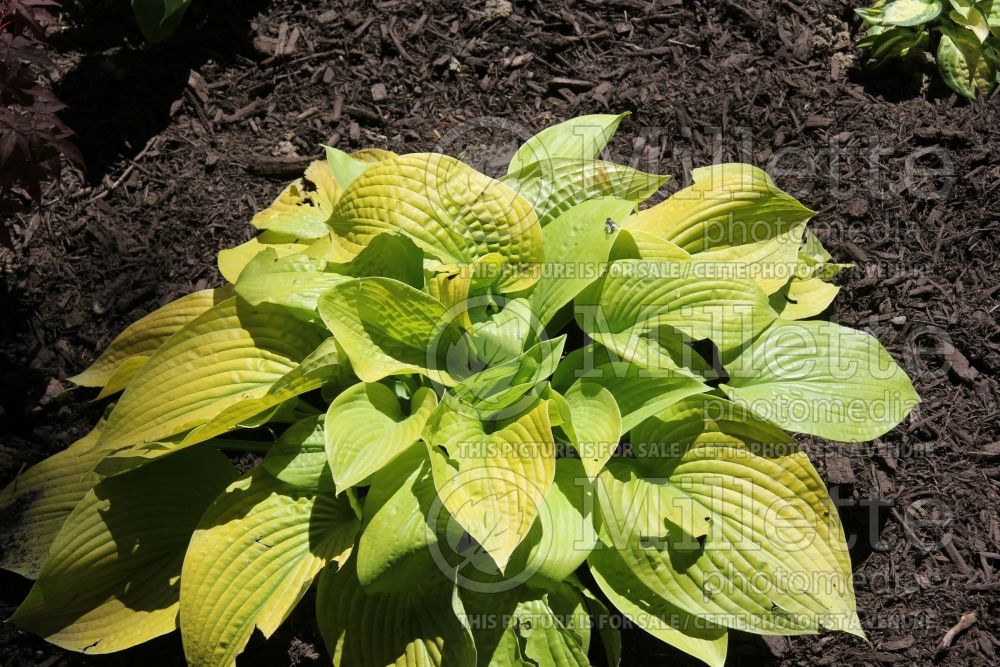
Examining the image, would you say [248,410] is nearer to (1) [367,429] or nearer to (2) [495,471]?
(1) [367,429]

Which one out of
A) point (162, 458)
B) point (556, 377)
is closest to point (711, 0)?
point (556, 377)

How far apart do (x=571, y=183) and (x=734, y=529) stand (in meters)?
1.08

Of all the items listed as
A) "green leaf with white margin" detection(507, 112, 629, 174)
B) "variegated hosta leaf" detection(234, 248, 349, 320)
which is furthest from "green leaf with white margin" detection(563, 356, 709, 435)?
"variegated hosta leaf" detection(234, 248, 349, 320)

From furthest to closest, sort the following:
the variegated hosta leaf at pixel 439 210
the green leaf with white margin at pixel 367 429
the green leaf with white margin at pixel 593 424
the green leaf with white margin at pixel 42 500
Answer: the green leaf with white margin at pixel 42 500
the variegated hosta leaf at pixel 439 210
the green leaf with white margin at pixel 593 424
the green leaf with white margin at pixel 367 429

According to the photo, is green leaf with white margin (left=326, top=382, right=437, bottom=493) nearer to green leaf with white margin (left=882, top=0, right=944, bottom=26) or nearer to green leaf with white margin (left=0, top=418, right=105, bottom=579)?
green leaf with white margin (left=0, top=418, right=105, bottom=579)

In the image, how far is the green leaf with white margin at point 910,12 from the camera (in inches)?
115

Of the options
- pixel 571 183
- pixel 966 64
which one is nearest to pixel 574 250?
pixel 571 183

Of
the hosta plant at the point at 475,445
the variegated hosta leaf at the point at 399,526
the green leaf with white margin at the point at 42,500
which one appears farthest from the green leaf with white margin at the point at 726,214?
the green leaf with white margin at the point at 42,500

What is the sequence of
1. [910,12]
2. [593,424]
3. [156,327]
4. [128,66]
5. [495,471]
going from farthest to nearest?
1. [128,66]
2. [910,12]
3. [156,327]
4. [593,424]
5. [495,471]

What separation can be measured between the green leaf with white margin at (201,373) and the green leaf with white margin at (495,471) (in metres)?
0.56

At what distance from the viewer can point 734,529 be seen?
2080 millimetres

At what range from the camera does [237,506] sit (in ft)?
6.95

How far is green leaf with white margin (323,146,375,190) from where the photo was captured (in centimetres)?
242

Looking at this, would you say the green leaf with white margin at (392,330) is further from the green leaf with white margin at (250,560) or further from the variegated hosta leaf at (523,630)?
the variegated hosta leaf at (523,630)
